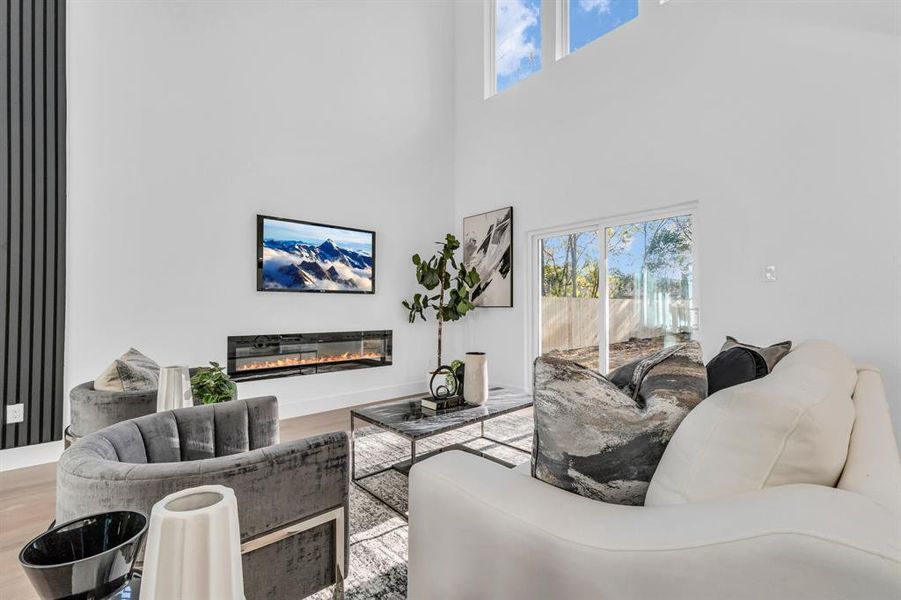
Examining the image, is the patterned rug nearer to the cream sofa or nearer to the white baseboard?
the cream sofa

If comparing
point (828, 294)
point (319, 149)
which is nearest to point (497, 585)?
point (828, 294)

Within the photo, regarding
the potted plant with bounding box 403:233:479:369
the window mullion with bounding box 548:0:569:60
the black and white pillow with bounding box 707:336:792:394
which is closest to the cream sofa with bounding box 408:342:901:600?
the black and white pillow with bounding box 707:336:792:394

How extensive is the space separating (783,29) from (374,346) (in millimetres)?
4433

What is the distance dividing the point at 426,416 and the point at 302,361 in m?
2.08

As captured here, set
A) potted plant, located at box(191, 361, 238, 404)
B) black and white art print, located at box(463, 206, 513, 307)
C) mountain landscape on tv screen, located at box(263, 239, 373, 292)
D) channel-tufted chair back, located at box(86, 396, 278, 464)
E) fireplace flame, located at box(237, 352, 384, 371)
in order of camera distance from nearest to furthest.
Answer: channel-tufted chair back, located at box(86, 396, 278, 464) → potted plant, located at box(191, 361, 238, 404) → fireplace flame, located at box(237, 352, 384, 371) → mountain landscape on tv screen, located at box(263, 239, 373, 292) → black and white art print, located at box(463, 206, 513, 307)

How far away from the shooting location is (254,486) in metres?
1.03

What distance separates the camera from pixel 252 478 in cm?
102

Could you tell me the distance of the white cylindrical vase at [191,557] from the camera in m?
0.45

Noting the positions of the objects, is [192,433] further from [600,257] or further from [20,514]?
[600,257]

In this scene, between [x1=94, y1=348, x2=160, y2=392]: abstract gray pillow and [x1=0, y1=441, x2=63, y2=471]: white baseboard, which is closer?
[x1=94, y1=348, x2=160, y2=392]: abstract gray pillow

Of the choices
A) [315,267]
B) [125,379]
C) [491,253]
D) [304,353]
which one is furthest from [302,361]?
[491,253]

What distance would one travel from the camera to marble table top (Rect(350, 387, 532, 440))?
2193mm

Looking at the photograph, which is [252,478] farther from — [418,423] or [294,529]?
[418,423]

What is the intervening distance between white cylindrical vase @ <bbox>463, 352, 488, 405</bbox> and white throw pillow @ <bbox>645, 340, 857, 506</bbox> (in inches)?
71.1
